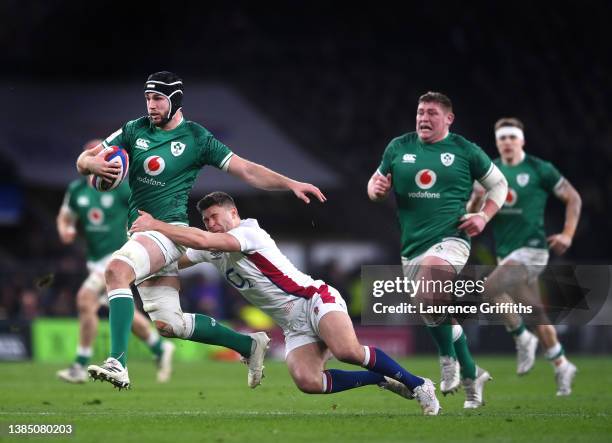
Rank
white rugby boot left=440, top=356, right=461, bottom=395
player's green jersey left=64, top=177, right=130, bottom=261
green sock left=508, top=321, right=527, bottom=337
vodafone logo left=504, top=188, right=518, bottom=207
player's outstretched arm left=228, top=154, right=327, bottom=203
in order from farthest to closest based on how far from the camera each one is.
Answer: player's green jersey left=64, top=177, right=130, bottom=261, vodafone logo left=504, top=188, right=518, bottom=207, green sock left=508, top=321, right=527, bottom=337, white rugby boot left=440, top=356, right=461, bottom=395, player's outstretched arm left=228, top=154, right=327, bottom=203

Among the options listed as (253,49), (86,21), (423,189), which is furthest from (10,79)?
(423,189)

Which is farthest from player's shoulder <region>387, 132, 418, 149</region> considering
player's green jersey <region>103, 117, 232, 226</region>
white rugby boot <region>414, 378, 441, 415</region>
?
white rugby boot <region>414, 378, 441, 415</region>

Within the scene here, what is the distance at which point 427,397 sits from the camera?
978 cm

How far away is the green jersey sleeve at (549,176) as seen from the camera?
13.9 meters

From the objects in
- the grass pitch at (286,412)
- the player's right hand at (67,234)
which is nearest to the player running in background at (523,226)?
the grass pitch at (286,412)

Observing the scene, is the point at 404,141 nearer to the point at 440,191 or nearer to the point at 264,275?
the point at 440,191

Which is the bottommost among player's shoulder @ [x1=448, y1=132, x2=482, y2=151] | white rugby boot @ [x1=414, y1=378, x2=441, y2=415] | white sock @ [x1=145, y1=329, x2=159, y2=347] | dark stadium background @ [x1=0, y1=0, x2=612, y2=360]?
white rugby boot @ [x1=414, y1=378, x2=441, y2=415]

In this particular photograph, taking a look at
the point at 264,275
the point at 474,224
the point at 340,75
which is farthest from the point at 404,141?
the point at 340,75

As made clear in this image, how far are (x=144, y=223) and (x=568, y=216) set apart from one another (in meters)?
5.98

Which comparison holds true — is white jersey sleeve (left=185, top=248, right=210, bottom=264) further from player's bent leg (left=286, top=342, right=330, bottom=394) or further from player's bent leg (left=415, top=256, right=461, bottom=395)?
player's bent leg (left=415, top=256, right=461, bottom=395)

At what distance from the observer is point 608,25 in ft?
80.3

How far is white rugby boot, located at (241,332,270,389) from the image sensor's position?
33.6 feet

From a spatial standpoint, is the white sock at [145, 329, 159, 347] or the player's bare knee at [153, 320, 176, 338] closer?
the player's bare knee at [153, 320, 176, 338]

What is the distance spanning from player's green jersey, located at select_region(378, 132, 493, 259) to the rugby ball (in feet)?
7.80
